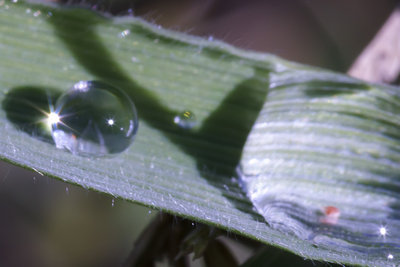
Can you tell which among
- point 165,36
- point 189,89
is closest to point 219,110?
point 189,89

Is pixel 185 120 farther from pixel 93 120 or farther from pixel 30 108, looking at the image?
pixel 30 108

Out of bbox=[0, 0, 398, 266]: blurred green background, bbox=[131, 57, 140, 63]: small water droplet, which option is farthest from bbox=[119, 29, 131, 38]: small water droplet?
bbox=[0, 0, 398, 266]: blurred green background

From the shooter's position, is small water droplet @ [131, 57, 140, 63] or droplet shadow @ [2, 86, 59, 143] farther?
small water droplet @ [131, 57, 140, 63]

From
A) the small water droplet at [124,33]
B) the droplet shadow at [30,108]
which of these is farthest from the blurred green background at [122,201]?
the droplet shadow at [30,108]

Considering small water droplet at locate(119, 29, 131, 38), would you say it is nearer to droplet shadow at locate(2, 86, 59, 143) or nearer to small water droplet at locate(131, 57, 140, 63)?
small water droplet at locate(131, 57, 140, 63)

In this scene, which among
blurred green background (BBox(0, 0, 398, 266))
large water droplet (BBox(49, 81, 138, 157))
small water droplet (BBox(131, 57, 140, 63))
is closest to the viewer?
large water droplet (BBox(49, 81, 138, 157))

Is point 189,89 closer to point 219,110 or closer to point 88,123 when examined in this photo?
point 219,110

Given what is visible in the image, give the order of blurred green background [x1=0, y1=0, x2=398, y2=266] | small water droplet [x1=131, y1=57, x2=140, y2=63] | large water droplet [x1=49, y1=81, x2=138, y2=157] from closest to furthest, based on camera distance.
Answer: large water droplet [x1=49, y1=81, x2=138, y2=157]
small water droplet [x1=131, y1=57, x2=140, y2=63]
blurred green background [x1=0, y1=0, x2=398, y2=266]
